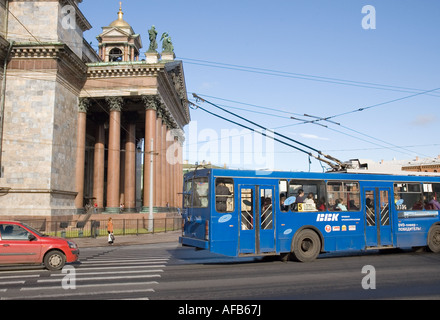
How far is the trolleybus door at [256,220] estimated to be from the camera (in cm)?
1293

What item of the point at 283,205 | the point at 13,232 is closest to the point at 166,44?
the point at 283,205

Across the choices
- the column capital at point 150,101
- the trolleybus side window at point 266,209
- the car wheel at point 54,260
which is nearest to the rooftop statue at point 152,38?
the column capital at point 150,101

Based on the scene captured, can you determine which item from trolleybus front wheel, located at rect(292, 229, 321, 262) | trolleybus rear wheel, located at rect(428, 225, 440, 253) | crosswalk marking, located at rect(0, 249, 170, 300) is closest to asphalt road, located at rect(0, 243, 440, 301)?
crosswalk marking, located at rect(0, 249, 170, 300)

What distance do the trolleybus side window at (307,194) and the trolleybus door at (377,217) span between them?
210 centimetres

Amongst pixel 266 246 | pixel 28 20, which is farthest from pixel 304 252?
pixel 28 20

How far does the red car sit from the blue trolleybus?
402cm

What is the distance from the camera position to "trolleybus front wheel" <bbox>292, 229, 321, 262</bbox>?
1364cm

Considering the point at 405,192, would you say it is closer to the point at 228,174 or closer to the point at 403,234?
the point at 403,234

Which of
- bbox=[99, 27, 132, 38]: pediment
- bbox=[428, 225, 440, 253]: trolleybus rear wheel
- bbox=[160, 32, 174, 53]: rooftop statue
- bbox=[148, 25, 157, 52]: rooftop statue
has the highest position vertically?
bbox=[99, 27, 132, 38]: pediment

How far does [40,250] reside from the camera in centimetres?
1248

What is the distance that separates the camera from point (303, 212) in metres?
13.9

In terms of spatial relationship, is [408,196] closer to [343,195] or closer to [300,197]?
[343,195]

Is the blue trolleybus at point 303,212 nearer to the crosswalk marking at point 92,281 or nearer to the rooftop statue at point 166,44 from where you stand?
the crosswalk marking at point 92,281
